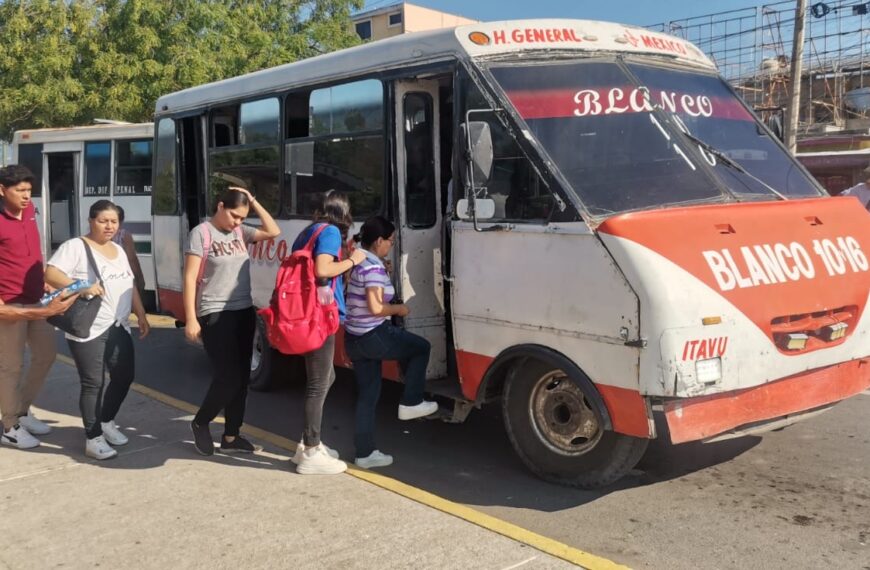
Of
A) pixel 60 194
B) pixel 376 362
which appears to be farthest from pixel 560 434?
pixel 60 194

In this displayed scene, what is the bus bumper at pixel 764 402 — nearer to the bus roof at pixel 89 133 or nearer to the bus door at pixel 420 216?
the bus door at pixel 420 216

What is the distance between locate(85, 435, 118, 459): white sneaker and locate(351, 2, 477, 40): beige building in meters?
45.5

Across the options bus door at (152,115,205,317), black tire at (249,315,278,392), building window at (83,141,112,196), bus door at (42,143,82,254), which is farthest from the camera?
bus door at (42,143,82,254)

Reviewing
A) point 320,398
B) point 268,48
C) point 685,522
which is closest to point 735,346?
point 685,522

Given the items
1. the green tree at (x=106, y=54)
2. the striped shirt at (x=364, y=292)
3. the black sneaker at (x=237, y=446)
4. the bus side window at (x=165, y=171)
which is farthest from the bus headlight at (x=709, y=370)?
the green tree at (x=106, y=54)

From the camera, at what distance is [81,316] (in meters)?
5.23

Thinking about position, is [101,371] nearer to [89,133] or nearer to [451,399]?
[451,399]

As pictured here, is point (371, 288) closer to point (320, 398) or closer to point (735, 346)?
point (320, 398)

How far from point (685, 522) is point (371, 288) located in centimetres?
221

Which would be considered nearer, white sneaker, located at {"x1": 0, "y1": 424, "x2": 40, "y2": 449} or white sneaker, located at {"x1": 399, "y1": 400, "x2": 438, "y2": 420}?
white sneaker, located at {"x1": 399, "y1": 400, "x2": 438, "y2": 420}

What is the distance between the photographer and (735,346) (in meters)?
4.13

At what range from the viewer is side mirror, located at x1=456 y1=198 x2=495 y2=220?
4.84m

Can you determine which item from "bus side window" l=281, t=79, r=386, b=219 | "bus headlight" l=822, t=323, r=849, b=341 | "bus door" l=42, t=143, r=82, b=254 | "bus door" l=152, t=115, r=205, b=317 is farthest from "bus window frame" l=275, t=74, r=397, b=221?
"bus door" l=42, t=143, r=82, b=254

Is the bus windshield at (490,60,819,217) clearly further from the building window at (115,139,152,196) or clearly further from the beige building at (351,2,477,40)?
the beige building at (351,2,477,40)
